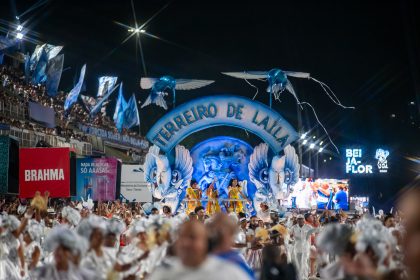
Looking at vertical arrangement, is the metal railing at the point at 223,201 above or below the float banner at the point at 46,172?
below

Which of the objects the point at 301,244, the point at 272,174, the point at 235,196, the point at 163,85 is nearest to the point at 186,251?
the point at 301,244

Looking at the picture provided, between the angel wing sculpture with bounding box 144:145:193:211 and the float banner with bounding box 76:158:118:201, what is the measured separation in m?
2.70

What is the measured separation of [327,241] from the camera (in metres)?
8.01

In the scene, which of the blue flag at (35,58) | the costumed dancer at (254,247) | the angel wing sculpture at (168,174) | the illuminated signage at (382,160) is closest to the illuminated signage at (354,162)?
the illuminated signage at (382,160)

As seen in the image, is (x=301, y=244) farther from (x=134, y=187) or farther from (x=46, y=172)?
(x=134, y=187)

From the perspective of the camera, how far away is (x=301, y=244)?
20188 millimetres

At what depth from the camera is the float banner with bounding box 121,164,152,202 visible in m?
27.7

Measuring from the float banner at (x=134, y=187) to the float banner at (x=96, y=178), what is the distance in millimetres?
2692

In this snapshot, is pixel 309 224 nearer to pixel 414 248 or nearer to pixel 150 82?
pixel 150 82

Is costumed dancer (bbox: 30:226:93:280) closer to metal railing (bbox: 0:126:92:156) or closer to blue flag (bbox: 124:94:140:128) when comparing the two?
metal railing (bbox: 0:126:92:156)

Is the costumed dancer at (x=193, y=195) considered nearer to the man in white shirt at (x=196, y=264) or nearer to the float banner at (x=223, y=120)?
the float banner at (x=223, y=120)

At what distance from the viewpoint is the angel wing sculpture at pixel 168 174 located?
27344 millimetres

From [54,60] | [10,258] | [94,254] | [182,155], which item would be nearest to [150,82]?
[182,155]

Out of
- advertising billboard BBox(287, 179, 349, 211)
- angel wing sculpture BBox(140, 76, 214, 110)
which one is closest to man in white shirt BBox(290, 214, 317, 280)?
angel wing sculpture BBox(140, 76, 214, 110)
